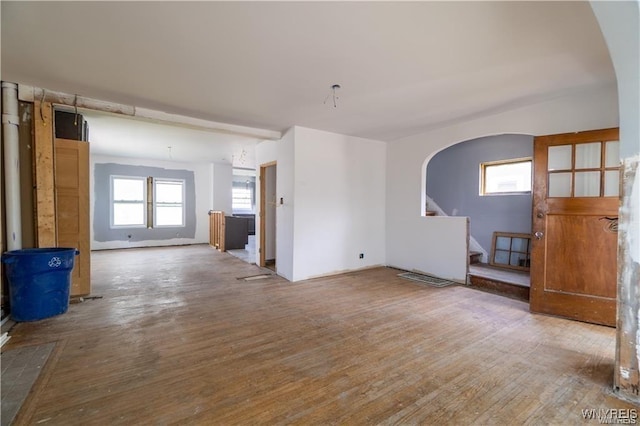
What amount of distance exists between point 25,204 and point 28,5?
2446 millimetres

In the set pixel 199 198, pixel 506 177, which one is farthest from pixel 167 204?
pixel 506 177

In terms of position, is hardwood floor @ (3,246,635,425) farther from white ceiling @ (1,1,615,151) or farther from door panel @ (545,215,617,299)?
white ceiling @ (1,1,615,151)

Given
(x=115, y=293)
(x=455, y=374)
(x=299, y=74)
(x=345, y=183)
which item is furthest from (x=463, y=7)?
(x=115, y=293)

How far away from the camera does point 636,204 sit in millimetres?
1854

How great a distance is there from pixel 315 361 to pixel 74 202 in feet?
12.0

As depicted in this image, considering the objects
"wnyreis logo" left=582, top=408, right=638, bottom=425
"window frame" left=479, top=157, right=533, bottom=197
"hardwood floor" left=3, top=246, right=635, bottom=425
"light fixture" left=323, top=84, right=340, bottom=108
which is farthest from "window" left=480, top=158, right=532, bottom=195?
"wnyreis logo" left=582, top=408, right=638, bottom=425

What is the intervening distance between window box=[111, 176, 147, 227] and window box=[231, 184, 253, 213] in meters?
4.51

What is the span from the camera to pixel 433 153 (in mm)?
4918

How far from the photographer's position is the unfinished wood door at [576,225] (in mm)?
2881

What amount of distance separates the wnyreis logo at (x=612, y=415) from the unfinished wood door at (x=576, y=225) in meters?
1.54

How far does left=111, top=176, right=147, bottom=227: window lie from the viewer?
25.6ft

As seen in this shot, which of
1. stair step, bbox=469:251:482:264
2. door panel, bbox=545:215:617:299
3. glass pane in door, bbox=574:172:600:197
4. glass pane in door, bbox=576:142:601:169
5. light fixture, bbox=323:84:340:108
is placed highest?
light fixture, bbox=323:84:340:108

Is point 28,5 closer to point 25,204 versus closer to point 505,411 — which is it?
point 25,204

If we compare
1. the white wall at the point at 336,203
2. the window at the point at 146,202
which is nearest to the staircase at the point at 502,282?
the white wall at the point at 336,203
